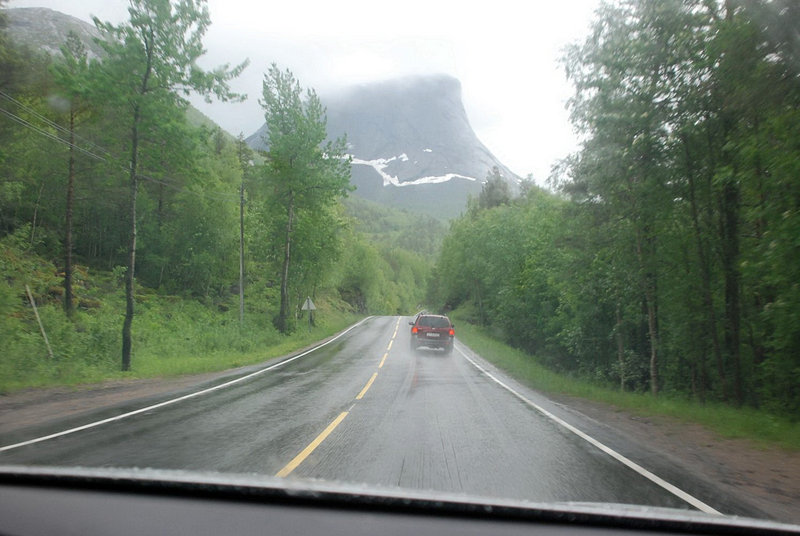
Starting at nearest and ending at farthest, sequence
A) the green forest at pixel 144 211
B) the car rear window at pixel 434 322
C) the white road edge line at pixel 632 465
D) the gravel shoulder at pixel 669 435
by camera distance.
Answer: the white road edge line at pixel 632 465 < the gravel shoulder at pixel 669 435 < the green forest at pixel 144 211 < the car rear window at pixel 434 322

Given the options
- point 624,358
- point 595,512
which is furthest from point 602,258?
point 595,512

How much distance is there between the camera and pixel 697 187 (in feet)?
42.1

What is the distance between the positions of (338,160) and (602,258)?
20.2m

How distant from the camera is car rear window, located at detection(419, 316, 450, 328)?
76.0 feet

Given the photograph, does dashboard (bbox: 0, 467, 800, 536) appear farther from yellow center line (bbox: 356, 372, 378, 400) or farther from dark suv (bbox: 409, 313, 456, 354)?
dark suv (bbox: 409, 313, 456, 354)

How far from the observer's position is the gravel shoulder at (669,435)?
519 centimetres

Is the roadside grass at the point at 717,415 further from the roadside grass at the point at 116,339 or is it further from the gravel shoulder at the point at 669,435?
the roadside grass at the point at 116,339

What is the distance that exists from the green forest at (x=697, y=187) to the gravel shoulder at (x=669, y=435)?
3.00 m

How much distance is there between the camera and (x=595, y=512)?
2428 mm

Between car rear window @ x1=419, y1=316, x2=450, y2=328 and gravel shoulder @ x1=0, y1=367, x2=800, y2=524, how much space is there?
446 inches

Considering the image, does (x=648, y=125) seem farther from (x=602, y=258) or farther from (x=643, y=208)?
(x=602, y=258)

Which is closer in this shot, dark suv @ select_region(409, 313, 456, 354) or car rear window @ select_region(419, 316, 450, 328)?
dark suv @ select_region(409, 313, 456, 354)

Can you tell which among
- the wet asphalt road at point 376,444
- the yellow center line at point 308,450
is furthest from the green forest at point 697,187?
the yellow center line at point 308,450

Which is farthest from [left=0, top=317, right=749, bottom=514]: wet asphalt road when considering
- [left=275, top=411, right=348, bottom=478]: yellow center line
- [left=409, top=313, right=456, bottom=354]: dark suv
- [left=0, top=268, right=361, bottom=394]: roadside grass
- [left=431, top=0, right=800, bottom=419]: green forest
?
[left=409, top=313, right=456, bottom=354]: dark suv
